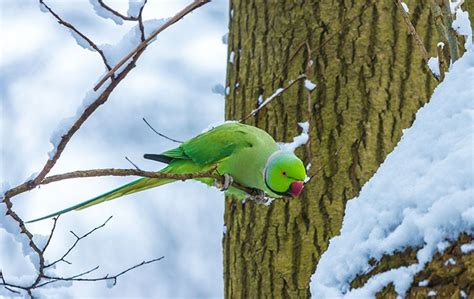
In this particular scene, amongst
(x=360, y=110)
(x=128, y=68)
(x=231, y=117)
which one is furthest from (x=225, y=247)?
(x=128, y=68)

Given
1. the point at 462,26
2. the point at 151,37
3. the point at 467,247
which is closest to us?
the point at 467,247

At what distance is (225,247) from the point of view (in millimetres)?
3031

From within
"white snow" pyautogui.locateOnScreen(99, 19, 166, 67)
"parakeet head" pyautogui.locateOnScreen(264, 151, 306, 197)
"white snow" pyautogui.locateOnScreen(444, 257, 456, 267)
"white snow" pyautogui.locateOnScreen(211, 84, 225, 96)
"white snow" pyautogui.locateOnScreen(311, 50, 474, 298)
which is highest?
"white snow" pyautogui.locateOnScreen(211, 84, 225, 96)

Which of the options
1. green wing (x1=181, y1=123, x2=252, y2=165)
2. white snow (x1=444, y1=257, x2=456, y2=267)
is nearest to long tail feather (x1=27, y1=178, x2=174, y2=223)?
green wing (x1=181, y1=123, x2=252, y2=165)

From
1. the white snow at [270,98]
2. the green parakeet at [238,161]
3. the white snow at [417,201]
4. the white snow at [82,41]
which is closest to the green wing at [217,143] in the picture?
the green parakeet at [238,161]

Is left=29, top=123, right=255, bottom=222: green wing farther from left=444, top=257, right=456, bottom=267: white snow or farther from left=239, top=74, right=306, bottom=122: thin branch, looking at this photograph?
left=444, top=257, right=456, bottom=267: white snow

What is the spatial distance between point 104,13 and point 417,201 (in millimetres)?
886

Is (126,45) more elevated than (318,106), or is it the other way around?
(318,106)

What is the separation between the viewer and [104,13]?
1.66 m

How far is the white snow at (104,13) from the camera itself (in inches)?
64.5

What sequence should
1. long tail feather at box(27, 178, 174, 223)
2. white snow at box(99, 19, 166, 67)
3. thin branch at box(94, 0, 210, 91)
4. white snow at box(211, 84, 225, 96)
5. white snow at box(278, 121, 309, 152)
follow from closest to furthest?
thin branch at box(94, 0, 210, 91) < white snow at box(99, 19, 166, 67) < long tail feather at box(27, 178, 174, 223) < white snow at box(278, 121, 309, 152) < white snow at box(211, 84, 225, 96)

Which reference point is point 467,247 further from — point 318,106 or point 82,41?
point 318,106

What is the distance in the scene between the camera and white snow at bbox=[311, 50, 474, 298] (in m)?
1.12

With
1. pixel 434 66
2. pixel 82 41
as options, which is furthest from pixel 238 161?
pixel 82 41
